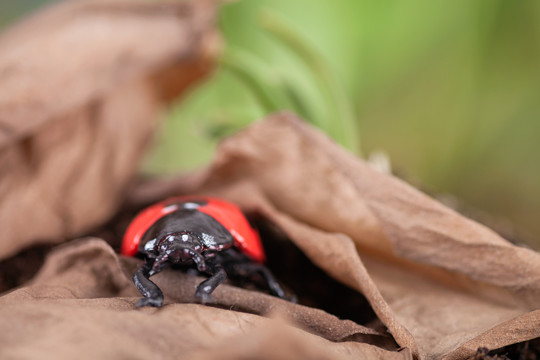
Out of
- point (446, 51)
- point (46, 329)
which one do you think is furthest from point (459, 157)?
point (46, 329)

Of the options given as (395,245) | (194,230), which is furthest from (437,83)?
(194,230)

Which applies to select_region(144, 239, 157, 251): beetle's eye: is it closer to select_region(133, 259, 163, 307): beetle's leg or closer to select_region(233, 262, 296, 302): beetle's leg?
select_region(133, 259, 163, 307): beetle's leg

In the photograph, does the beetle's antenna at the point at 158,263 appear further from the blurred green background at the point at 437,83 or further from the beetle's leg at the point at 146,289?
the blurred green background at the point at 437,83

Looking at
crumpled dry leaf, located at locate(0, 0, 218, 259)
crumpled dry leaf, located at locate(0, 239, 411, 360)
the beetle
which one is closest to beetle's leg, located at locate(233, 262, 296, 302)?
the beetle

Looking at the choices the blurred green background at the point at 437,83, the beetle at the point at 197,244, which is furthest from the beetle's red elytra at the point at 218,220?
the blurred green background at the point at 437,83

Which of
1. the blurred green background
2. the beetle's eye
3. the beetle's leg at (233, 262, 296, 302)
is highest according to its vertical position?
the blurred green background

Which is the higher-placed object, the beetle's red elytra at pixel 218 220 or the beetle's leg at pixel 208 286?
the beetle's red elytra at pixel 218 220
